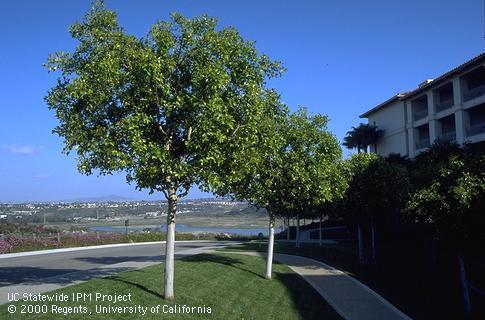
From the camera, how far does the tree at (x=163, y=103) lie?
Answer: 31.4ft

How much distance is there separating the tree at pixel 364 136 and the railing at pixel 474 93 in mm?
18222

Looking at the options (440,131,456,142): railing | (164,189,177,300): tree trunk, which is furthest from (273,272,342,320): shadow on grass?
(440,131,456,142): railing

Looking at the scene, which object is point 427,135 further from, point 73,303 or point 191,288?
point 73,303

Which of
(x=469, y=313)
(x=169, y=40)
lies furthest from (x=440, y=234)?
(x=169, y=40)

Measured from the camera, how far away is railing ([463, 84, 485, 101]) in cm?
3672

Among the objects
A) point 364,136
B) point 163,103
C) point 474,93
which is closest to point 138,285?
point 163,103

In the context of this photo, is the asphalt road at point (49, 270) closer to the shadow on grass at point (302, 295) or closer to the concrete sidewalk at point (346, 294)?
the shadow on grass at point (302, 295)

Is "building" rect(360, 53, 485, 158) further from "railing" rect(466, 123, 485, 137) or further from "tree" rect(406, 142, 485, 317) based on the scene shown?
"tree" rect(406, 142, 485, 317)

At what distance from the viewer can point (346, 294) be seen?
1562 centimetres

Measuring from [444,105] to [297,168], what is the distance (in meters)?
30.8

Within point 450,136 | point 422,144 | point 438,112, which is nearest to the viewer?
point 450,136

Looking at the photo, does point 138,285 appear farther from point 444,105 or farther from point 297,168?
point 444,105

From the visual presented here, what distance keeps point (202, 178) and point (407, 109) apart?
143ft

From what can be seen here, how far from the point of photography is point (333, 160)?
17.2 meters
